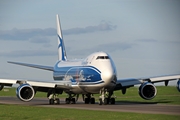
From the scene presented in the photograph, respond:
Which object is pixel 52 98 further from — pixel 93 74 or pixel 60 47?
pixel 60 47

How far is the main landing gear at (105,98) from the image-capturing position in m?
47.7

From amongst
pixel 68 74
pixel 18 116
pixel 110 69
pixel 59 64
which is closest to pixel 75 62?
pixel 68 74

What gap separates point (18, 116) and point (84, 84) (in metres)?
17.9

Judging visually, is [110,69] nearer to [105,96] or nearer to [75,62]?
[105,96]

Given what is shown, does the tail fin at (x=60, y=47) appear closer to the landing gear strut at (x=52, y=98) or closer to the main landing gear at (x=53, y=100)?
the landing gear strut at (x=52, y=98)

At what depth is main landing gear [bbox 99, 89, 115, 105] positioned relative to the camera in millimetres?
47719

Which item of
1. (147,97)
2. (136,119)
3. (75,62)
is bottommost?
(136,119)

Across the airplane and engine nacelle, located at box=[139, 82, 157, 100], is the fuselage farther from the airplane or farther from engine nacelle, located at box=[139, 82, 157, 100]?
engine nacelle, located at box=[139, 82, 157, 100]

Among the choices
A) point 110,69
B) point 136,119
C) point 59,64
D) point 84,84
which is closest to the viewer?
point 136,119

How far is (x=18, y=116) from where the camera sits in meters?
32.6

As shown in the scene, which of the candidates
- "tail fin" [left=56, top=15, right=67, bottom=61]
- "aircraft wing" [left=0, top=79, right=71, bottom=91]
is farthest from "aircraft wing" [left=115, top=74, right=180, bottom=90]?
"tail fin" [left=56, top=15, right=67, bottom=61]

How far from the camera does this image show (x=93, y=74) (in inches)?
1892

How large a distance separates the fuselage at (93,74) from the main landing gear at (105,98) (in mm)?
556

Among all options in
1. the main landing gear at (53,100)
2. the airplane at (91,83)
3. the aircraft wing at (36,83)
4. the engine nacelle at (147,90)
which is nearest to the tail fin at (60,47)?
the airplane at (91,83)
